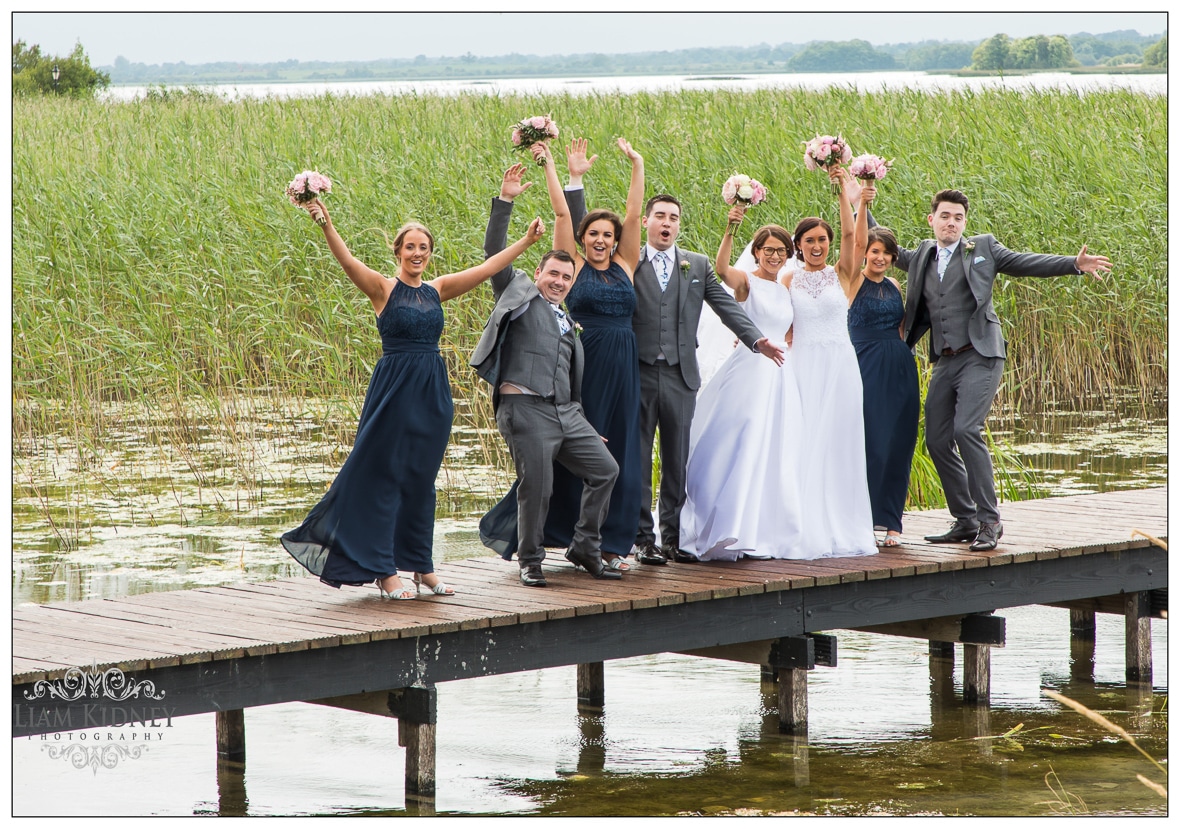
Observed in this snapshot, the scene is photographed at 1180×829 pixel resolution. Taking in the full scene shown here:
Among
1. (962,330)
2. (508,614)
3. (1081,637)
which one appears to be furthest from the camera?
(1081,637)

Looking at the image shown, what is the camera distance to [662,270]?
22.2ft

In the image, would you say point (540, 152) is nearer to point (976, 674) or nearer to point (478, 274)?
point (478, 274)

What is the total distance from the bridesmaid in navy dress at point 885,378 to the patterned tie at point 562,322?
5.00 feet

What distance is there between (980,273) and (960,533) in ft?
3.74

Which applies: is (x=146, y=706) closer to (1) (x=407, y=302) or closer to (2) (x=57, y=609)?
(2) (x=57, y=609)

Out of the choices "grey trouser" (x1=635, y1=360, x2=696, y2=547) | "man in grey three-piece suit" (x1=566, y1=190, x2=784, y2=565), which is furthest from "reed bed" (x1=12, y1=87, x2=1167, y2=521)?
"man in grey three-piece suit" (x1=566, y1=190, x2=784, y2=565)

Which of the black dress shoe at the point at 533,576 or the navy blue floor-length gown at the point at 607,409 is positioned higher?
the navy blue floor-length gown at the point at 607,409

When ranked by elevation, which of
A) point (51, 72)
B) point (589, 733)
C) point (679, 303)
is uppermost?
point (51, 72)

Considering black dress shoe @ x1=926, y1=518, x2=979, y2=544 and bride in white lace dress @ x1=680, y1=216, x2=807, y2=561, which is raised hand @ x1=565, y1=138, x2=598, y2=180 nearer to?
bride in white lace dress @ x1=680, y1=216, x2=807, y2=561

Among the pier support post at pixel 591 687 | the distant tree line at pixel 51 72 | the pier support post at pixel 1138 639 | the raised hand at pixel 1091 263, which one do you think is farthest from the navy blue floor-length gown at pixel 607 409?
the distant tree line at pixel 51 72

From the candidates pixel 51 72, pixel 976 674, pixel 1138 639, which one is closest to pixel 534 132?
pixel 976 674

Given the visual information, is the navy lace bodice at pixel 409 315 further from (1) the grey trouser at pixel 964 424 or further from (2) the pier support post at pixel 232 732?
(1) the grey trouser at pixel 964 424

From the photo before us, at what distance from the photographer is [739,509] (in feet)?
22.9

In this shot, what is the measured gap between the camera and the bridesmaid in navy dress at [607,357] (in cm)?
649
